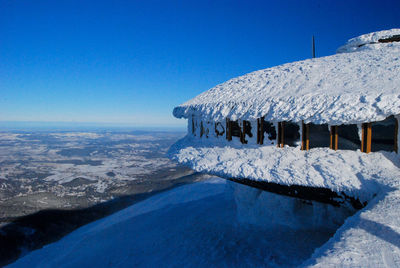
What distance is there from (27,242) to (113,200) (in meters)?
12.1

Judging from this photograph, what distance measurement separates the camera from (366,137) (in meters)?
4.66

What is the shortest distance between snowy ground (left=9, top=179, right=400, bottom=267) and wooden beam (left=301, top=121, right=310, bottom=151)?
1.97 metres

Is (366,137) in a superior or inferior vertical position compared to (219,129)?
inferior

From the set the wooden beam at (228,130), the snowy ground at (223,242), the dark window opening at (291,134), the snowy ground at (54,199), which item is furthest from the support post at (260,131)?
the snowy ground at (54,199)

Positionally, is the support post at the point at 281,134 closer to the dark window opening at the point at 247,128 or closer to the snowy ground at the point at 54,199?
the dark window opening at the point at 247,128

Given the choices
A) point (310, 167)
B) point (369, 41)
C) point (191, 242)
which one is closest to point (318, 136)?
point (310, 167)

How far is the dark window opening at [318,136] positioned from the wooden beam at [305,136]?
326 mm

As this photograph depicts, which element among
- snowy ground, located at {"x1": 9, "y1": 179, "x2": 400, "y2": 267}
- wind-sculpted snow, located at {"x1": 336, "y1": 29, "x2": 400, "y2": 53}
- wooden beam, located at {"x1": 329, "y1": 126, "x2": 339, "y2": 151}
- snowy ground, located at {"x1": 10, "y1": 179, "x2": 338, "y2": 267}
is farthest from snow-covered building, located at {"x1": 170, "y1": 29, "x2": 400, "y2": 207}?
snowy ground, located at {"x1": 10, "y1": 179, "x2": 338, "y2": 267}

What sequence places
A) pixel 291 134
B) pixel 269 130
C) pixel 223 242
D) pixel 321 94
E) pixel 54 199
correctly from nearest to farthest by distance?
1. pixel 321 94
2. pixel 291 134
3. pixel 269 130
4. pixel 223 242
5. pixel 54 199

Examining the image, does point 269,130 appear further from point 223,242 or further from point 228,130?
point 223,242

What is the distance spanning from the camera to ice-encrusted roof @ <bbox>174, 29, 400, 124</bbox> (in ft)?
14.0

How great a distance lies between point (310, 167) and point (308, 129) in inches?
39.0

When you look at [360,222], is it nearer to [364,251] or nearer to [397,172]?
[364,251]

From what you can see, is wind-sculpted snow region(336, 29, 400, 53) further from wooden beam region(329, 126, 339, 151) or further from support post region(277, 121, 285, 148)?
support post region(277, 121, 285, 148)
